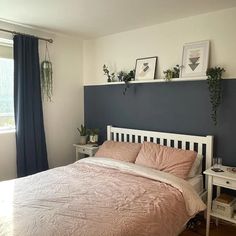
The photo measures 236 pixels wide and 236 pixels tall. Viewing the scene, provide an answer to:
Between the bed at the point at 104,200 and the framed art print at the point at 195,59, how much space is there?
756mm

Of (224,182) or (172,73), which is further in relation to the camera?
(172,73)

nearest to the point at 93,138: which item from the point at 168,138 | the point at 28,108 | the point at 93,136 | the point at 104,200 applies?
Answer: the point at 93,136

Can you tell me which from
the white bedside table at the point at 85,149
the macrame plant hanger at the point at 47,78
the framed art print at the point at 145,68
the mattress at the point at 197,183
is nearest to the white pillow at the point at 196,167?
the mattress at the point at 197,183

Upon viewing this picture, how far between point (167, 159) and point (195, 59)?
3.97ft

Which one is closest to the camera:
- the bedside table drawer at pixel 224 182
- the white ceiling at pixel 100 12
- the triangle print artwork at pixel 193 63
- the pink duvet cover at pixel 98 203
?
the pink duvet cover at pixel 98 203

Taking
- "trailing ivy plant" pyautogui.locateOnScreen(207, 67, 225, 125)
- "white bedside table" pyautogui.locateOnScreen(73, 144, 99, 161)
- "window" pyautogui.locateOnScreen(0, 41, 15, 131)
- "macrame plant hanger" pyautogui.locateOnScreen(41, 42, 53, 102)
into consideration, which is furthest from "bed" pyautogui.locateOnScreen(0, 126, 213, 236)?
"macrame plant hanger" pyautogui.locateOnScreen(41, 42, 53, 102)

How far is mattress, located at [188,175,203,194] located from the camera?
2551 mm

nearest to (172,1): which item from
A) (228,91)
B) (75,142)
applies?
(228,91)

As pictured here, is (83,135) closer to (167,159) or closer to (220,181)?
(167,159)

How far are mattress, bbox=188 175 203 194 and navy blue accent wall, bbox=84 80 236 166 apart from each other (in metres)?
0.34

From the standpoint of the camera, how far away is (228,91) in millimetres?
2607

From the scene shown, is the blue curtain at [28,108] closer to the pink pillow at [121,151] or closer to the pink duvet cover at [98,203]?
the pink duvet cover at [98,203]

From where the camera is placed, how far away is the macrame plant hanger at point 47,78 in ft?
11.4

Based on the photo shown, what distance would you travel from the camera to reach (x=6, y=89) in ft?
10.7
